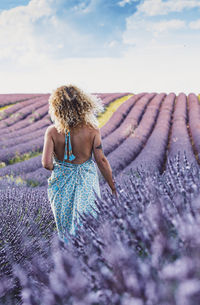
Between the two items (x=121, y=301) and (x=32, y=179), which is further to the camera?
(x=32, y=179)

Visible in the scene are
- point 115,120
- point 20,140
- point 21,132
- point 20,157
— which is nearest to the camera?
point 20,157

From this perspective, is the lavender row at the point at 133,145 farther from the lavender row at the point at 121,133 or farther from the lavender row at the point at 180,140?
the lavender row at the point at 180,140

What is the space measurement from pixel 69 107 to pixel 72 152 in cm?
40

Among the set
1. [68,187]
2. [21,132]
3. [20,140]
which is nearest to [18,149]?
[20,140]

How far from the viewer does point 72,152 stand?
270cm

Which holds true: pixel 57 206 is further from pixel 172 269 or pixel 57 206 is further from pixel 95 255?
pixel 172 269

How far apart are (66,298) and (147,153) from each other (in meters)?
8.21

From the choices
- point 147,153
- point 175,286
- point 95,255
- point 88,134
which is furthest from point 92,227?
point 147,153

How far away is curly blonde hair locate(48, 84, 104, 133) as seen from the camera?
8.38ft

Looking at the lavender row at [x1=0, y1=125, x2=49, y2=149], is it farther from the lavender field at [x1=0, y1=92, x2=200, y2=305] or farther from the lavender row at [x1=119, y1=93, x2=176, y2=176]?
the lavender field at [x1=0, y1=92, x2=200, y2=305]

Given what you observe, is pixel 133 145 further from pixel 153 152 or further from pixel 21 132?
pixel 21 132

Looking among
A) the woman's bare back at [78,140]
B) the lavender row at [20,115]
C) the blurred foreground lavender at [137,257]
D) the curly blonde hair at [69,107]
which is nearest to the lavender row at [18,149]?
the lavender row at [20,115]

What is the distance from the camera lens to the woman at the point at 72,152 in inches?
101

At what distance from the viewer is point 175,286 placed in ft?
2.68
